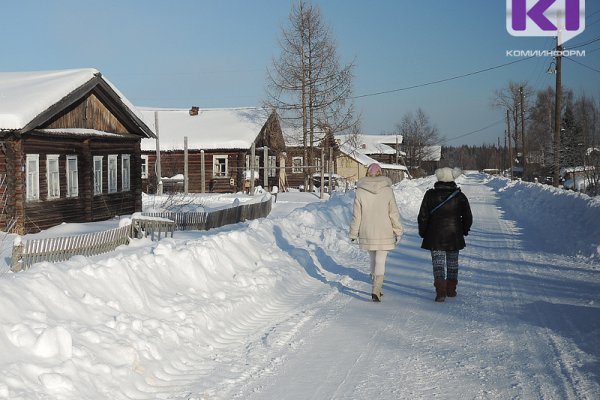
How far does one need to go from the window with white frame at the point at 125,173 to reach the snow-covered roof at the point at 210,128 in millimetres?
11614

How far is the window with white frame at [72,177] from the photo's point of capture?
21.1 metres

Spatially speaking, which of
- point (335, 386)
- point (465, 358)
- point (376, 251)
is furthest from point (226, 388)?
point (376, 251)

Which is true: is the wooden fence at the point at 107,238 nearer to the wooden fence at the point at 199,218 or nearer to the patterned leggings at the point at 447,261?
the wooden fence at the point at 199,218

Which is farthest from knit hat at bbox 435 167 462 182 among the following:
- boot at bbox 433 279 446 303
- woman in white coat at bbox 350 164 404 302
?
boot at bbox 433 279 446 303

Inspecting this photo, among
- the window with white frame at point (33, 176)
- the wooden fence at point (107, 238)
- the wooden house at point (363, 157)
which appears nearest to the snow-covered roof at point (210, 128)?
the wooden house at point (363, 157)

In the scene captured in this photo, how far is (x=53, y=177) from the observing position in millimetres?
20250

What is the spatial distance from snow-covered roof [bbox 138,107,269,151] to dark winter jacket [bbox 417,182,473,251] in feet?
99.0

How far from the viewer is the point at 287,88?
4000 cm

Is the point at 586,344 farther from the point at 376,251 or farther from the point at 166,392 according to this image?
the point at 166,392

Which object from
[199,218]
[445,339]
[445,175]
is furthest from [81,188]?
[445,339]

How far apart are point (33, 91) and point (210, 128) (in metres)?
23.3

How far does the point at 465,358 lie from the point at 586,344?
1315mm

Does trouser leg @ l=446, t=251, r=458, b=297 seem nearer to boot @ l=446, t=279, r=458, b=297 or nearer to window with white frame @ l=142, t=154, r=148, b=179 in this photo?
boot @ l=446, t=279, r=458, b=297

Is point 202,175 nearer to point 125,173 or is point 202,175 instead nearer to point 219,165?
point 219,165
